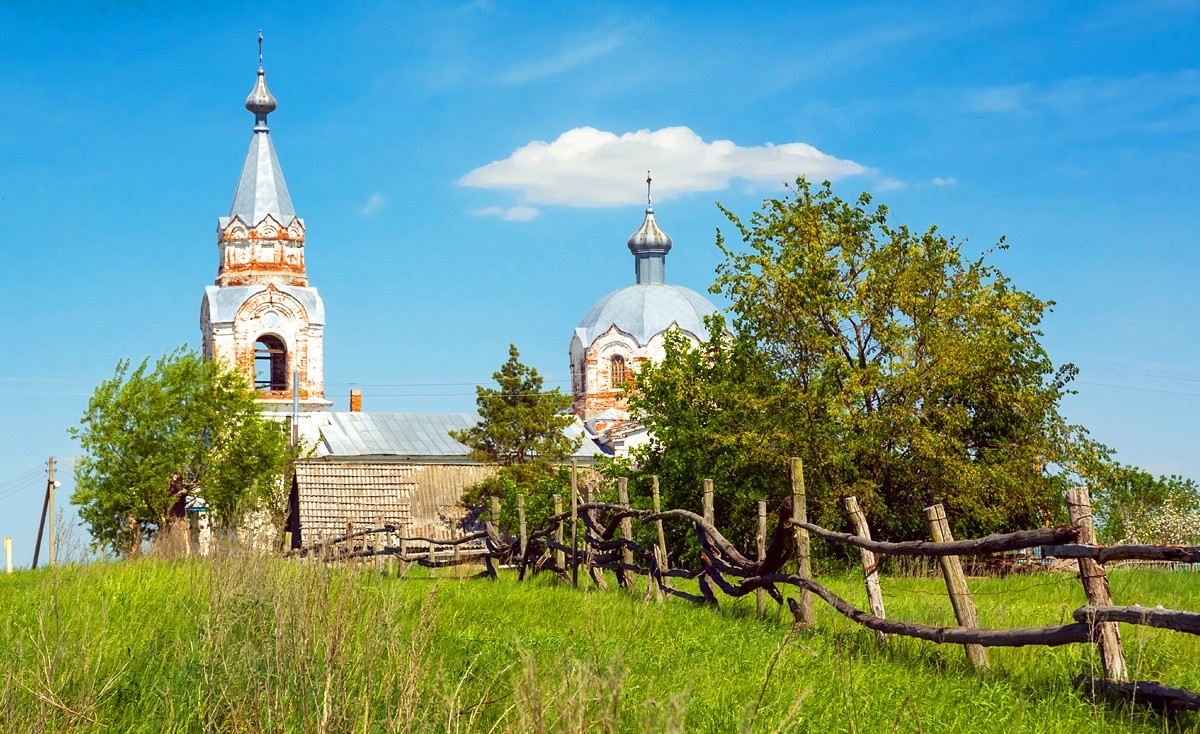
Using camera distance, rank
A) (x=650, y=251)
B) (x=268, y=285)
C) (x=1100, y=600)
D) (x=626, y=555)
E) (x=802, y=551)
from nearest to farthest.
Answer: (x=1100, y=600), (x=802, y=551), (x=626, y=555), (x=268, y=285), (x=650, y=251)

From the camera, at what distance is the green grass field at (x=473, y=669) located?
5000 millimetres

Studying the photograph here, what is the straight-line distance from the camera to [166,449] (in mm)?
38188

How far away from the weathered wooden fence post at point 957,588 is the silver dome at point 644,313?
167ft

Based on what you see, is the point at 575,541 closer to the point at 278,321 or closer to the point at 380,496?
the point at 380,496

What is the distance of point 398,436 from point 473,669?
151 ft

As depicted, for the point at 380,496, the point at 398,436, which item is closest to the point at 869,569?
the point at 380,496

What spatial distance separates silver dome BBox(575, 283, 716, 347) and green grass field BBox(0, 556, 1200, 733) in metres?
49.5

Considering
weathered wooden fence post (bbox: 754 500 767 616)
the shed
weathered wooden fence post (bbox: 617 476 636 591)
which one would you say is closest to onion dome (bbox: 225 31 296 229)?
the shed

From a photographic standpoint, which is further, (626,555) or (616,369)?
(616,369)

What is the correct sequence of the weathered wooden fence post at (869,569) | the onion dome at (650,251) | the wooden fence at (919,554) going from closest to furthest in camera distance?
the wooden fence at (919,554)
the weathered wooden fence post at (869,569)
the onion dome at (650,251)

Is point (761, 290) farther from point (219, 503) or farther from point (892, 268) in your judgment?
point (219, 503)

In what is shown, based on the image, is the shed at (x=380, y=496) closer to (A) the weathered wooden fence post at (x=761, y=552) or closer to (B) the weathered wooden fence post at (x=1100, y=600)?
(A) the weathered wooden fence post at (x=761, y=552)

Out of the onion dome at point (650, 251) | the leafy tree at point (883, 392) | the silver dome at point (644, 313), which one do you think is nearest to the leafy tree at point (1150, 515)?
the leafy tree at point (883, 392)

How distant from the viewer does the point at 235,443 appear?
38844 millimetres
